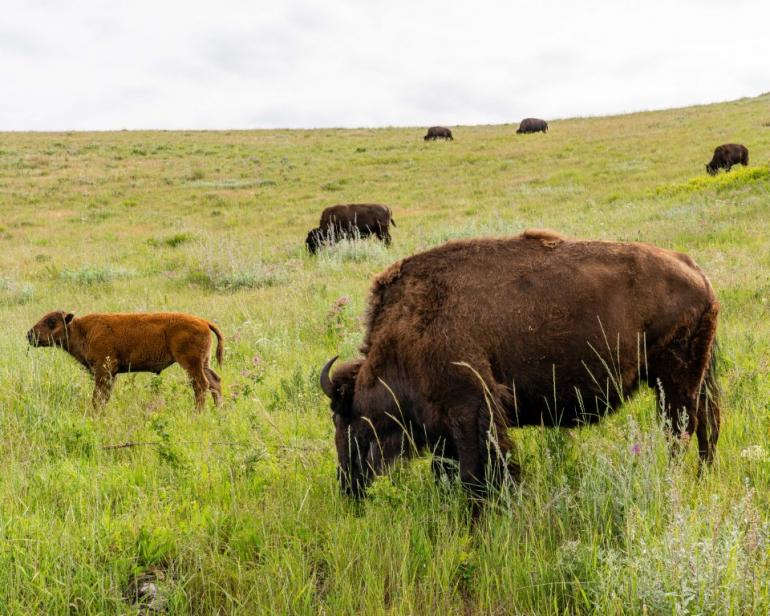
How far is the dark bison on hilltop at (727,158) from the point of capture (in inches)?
896

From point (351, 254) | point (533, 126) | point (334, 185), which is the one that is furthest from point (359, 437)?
point (533, 126)

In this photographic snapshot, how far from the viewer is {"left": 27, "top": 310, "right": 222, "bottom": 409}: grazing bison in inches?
238

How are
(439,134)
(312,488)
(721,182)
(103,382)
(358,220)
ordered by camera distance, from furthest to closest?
(439,134), (358,220), (721,182), (103,382), (312,488)

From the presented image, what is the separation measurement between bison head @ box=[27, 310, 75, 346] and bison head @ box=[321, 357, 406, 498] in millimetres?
3884

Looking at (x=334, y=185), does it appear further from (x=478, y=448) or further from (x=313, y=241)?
(x=478, y=448)

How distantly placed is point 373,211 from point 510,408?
605 inches

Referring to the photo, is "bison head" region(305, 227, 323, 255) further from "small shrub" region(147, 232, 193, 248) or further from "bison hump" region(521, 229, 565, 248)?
"bison hump" region(521, 229, 565, 248)

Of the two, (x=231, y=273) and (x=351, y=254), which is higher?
(x=351, y=254)

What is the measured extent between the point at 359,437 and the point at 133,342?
11.1 ft

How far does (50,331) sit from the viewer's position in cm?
623

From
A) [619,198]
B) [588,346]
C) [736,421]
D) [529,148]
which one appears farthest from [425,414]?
[529,148]

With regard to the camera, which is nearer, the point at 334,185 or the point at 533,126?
the point at 334,185

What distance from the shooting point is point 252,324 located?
8.24m

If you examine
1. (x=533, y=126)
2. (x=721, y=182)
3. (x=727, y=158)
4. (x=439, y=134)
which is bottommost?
(x=721, y=182)
